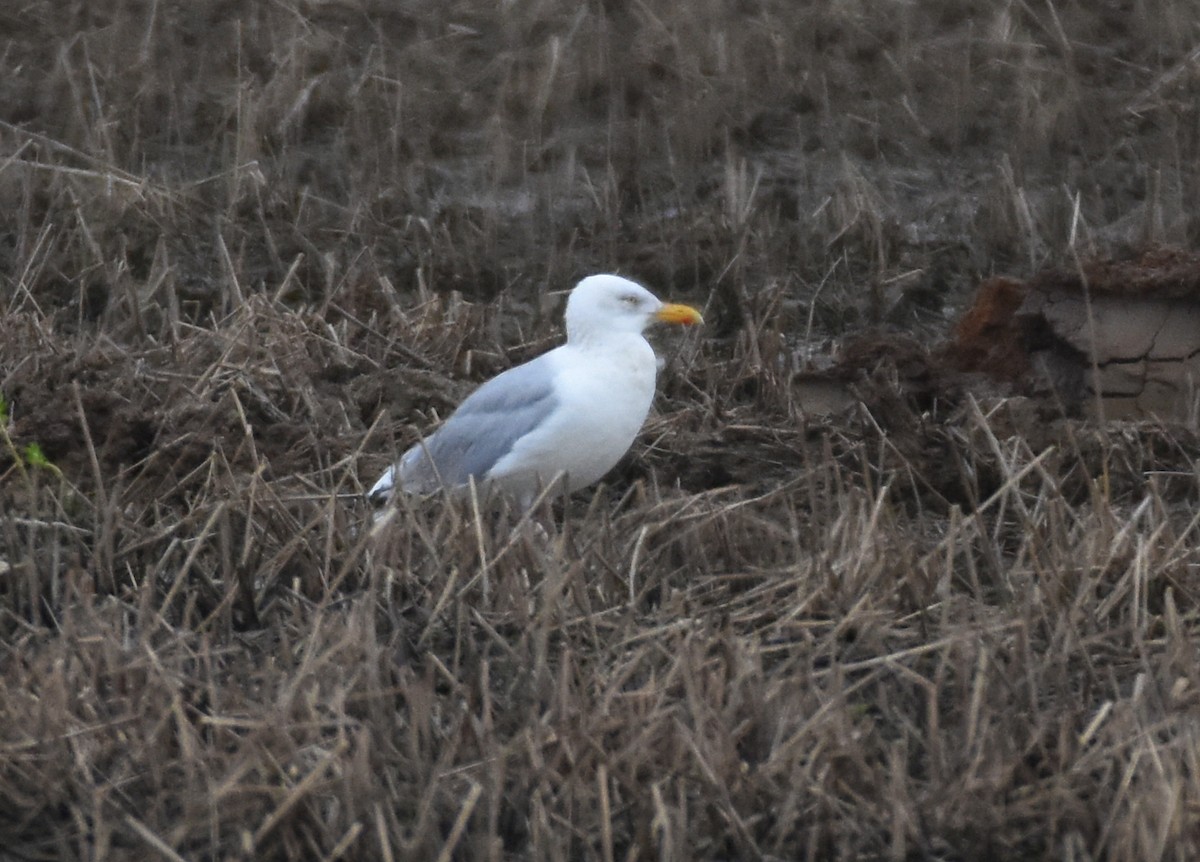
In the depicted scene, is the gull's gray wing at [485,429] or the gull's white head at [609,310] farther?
the gull's white head at [609,310]

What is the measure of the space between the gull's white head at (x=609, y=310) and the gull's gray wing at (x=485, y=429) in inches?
5.0

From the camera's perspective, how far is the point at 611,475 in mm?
5371

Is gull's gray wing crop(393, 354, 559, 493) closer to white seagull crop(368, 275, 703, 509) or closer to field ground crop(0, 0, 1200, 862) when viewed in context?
white seagull crop(368, 275, 703, 509)

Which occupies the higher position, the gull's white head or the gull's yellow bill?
the gull's white head

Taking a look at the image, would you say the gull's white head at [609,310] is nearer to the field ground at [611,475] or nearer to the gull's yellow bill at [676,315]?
the gull's yellow bill at [676,315]

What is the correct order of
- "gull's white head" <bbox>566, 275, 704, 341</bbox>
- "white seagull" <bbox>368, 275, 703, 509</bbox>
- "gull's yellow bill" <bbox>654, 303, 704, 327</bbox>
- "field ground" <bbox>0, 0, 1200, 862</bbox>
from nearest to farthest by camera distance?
"field ground" <bbox>0, 0, 1200, 862</bbox> < "white seagull" <bbox>368, 275, 703, 509</bbox> < "gull's white head" <bbox>566, 275, 704, 341</bbox> < "gull's yellow bill" <bbox>654, 303, 704, 327</bbox>

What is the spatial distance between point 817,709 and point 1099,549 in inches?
35.8

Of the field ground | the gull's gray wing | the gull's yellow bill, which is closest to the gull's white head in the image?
the gull's yellow bill

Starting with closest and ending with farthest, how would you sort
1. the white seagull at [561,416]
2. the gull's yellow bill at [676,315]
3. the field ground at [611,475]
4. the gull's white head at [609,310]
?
1. the field ground at [611,475]
2. the white seagull at [561,416]
3. the gull's white head at [609,310]
4. the gull's yellow bill at [676,315]

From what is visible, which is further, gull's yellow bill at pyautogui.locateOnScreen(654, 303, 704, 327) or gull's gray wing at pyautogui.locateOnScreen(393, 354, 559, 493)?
gull's yellow bill at pyautogui.locateOnScreen(654, 303, 704, 327)

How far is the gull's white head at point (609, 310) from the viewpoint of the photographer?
16.2 feet

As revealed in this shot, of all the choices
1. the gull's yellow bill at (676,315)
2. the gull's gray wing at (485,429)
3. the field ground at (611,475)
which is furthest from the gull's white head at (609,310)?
the field ground at (611,475)

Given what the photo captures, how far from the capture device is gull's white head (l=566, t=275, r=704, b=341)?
16.2 feet

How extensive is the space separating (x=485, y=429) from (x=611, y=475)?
63cm
